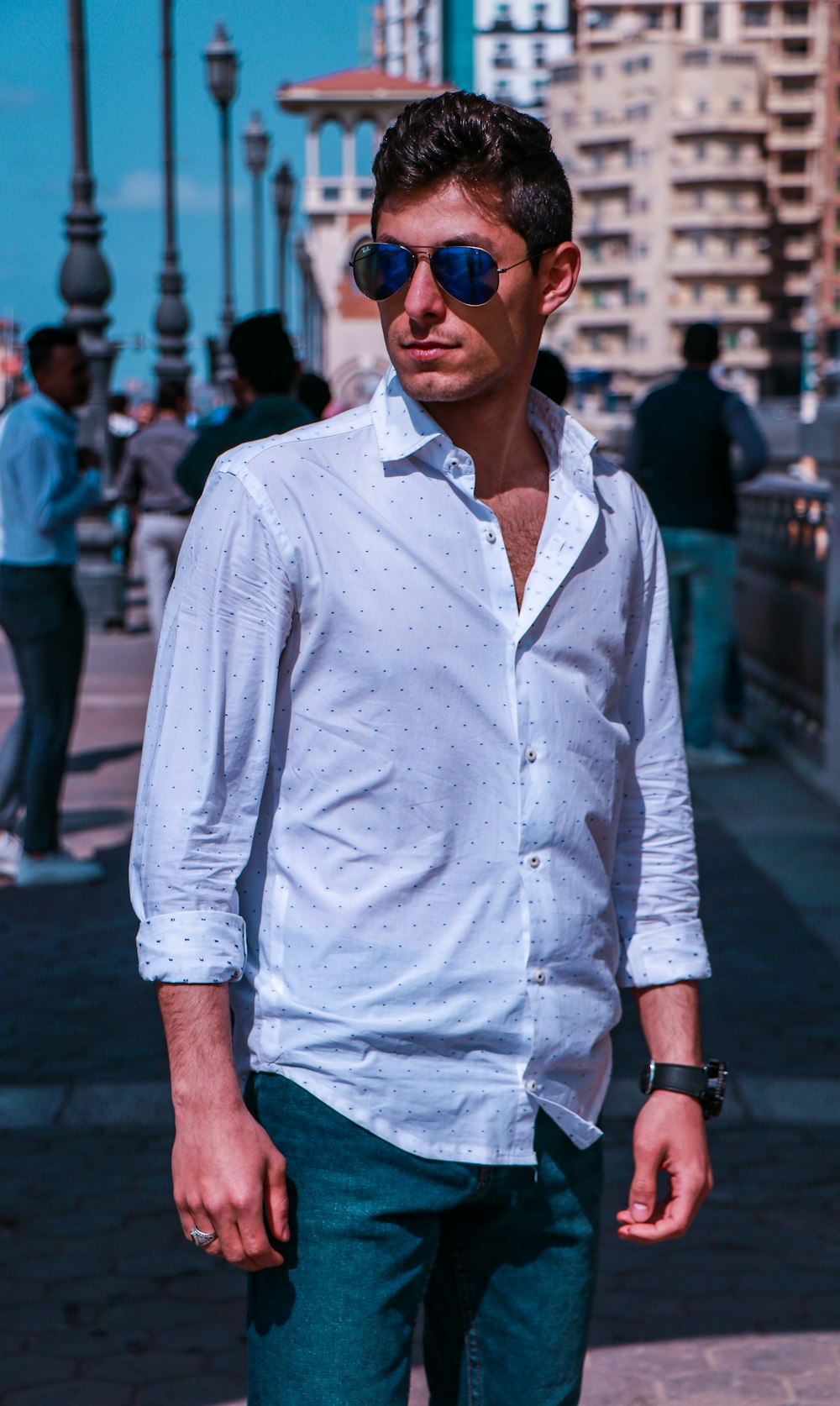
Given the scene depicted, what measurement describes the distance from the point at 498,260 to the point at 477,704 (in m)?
0.51

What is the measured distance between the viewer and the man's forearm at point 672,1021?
7.75ft

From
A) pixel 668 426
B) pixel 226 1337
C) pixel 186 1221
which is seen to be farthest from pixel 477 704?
pixel 668 426

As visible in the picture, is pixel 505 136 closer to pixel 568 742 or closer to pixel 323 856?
pixel 568 742

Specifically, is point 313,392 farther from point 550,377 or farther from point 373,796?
point 373,796

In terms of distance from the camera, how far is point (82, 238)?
687 inches

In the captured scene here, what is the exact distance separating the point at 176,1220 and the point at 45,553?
364 centimetres

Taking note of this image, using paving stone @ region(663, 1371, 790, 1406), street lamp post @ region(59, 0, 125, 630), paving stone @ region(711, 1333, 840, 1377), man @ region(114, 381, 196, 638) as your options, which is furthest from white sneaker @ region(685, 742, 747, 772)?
street lamp post @ region(59, 0, 125, 630)

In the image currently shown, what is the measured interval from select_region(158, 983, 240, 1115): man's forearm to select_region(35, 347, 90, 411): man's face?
593 centimetres

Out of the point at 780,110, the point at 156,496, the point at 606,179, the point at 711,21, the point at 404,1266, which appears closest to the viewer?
the point at 404,1266

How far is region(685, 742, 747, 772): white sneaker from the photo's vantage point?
34.8 ft

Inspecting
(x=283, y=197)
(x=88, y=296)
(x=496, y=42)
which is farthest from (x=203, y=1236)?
(x=496, y=42)

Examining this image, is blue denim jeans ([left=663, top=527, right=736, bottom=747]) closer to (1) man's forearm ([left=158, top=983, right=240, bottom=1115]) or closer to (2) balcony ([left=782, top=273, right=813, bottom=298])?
(1) man's forearm ([left=158, top=983, right=240, bottom=1115])

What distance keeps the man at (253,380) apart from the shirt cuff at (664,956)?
14.6 feet

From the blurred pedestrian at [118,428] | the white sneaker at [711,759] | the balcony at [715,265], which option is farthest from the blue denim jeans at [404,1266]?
the balcony at [715,265]
